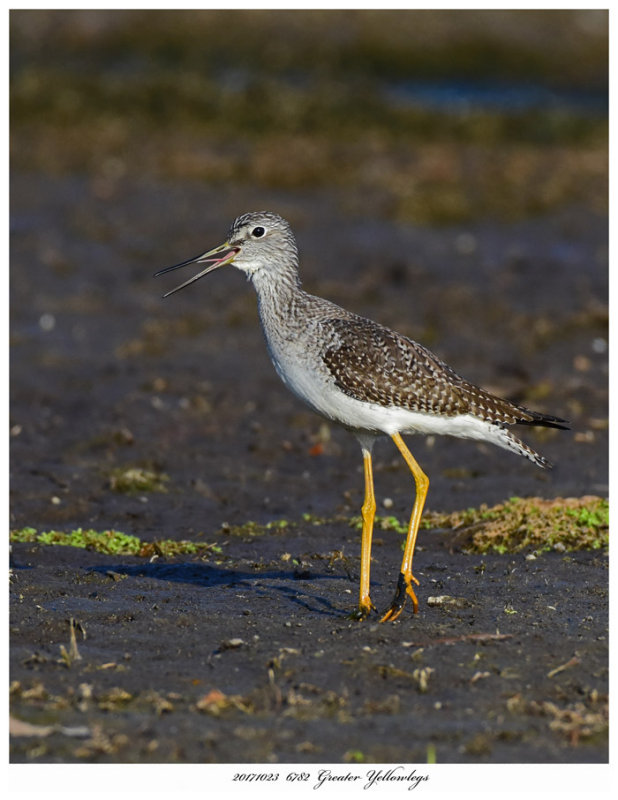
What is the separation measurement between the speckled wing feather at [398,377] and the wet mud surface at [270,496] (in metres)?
1.34

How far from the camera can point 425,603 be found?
332 inches

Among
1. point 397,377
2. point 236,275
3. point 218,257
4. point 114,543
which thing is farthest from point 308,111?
point 397,377

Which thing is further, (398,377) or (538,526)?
(538,526)

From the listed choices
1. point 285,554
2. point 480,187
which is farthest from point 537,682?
point 480,187

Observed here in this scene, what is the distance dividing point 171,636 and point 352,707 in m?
1.53

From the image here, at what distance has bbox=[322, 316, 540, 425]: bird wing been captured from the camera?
27.1 ft

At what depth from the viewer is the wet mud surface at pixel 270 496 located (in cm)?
651

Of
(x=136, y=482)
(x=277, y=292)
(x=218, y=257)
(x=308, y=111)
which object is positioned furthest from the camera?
(x=308, y=111)

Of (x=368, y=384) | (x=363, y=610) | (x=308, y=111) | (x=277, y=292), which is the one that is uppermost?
(x=308, y=111)

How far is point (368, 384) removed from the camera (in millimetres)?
8250

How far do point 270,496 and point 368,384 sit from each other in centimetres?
384

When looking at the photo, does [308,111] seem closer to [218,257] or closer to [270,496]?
[270,496]

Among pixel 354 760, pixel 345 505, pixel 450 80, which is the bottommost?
pixel 354 760
